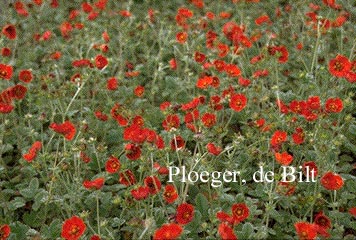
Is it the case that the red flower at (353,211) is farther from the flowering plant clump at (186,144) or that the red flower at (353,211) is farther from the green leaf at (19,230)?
the green leaf at (19,230)

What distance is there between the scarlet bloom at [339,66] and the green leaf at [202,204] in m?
0.96

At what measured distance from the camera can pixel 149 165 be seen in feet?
9.43

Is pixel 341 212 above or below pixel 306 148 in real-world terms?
below

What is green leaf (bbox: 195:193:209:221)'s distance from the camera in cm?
275

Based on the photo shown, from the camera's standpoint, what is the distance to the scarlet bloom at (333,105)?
2.86 m

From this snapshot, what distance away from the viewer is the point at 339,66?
122 inches

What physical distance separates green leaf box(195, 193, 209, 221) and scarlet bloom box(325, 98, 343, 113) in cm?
73

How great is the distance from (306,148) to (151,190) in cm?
88

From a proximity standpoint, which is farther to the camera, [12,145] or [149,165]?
[12,145]

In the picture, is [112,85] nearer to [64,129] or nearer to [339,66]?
[64,129]

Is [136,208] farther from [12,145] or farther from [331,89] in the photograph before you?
[331,89]

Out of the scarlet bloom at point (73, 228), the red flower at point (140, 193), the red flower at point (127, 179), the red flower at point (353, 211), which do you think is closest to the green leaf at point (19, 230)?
the scarlet bloom at point (73, 228)

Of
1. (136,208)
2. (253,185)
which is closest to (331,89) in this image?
(253,185)

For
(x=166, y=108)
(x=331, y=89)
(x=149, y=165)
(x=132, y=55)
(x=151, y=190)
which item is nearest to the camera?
(x=151, y=190)
